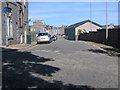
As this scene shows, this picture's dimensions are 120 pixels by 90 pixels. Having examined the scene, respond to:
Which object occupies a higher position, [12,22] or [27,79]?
[12,22]

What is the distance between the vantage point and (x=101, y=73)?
8414 millimetres

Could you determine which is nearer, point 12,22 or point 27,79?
point 27,79

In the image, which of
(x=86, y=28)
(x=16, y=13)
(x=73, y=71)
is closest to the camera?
(x=73, y=71)

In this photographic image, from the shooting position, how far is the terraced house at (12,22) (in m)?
20.2

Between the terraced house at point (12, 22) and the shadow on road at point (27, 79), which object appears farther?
the terraced house at point (12, 22)

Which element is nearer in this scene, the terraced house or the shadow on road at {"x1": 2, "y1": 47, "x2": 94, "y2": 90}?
the shadow on road at {"x1": 2, "y1": 47, "x2": 94, "y2": 90}

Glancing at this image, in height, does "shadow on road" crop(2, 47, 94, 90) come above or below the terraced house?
below

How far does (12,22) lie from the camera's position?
77.9 feet

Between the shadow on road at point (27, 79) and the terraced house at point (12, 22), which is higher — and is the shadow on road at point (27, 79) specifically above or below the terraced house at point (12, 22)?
below

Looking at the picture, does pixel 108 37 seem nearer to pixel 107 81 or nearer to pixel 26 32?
pixel 26 32

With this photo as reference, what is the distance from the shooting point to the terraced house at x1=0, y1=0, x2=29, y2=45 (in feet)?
66.4

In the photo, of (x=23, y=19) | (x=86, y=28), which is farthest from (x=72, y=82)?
(x=86, y=28)

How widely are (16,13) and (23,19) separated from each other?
4.01 meters

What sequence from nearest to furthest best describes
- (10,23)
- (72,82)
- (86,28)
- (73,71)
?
(72,82)
(73,71)
(10,23)
(86,28)
